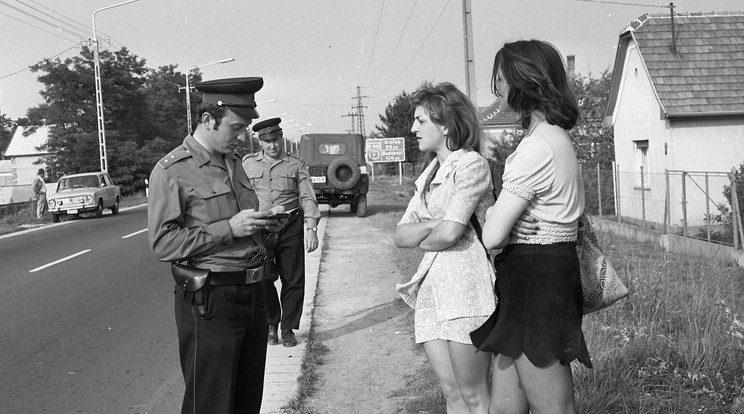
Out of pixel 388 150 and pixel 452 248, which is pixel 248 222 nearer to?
pixel 452 248

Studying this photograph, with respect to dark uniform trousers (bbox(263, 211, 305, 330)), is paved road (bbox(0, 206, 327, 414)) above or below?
below

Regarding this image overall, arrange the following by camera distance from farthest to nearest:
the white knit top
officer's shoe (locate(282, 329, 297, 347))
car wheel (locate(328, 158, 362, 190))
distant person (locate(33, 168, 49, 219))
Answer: distant person (locate(33, 168, 49, 219)), car wheel (locate(328, 158, 362, 190)), officer's shoe (locate(282, 329, 297, 347)), the white knit top

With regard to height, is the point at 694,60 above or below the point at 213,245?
above

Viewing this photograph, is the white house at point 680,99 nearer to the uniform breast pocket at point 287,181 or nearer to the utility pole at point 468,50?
the utility pole at point 468,50

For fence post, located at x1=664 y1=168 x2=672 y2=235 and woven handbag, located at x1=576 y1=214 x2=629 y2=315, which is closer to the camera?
woven handbag, located at x1=576 y1=214 x2=629 y2=315

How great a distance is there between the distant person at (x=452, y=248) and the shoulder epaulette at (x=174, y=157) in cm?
103

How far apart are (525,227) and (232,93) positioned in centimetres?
149

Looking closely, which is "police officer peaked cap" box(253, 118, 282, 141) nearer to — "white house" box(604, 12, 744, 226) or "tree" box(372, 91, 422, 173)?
"white house" box(604, 12, 744, 226)

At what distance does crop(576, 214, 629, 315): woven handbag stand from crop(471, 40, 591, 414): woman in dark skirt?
0.14 feet

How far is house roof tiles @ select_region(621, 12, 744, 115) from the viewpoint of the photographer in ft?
60.8

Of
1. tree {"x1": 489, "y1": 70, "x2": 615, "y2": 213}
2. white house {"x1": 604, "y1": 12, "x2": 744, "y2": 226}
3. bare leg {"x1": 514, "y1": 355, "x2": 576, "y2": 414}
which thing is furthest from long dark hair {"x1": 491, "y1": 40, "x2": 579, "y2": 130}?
tree {"x1": 489, "y1": 70, "x2": 615, "y2": 213}

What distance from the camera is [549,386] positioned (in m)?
2.84

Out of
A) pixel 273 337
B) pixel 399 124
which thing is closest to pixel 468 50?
pixel 273 337

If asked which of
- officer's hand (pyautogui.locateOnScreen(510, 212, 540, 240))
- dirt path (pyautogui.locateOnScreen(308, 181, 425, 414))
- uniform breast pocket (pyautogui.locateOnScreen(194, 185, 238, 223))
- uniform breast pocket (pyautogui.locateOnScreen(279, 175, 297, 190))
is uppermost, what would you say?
uniform breast pocket (pyautogui.locateOnScreen(279, 175, 297, 190))
